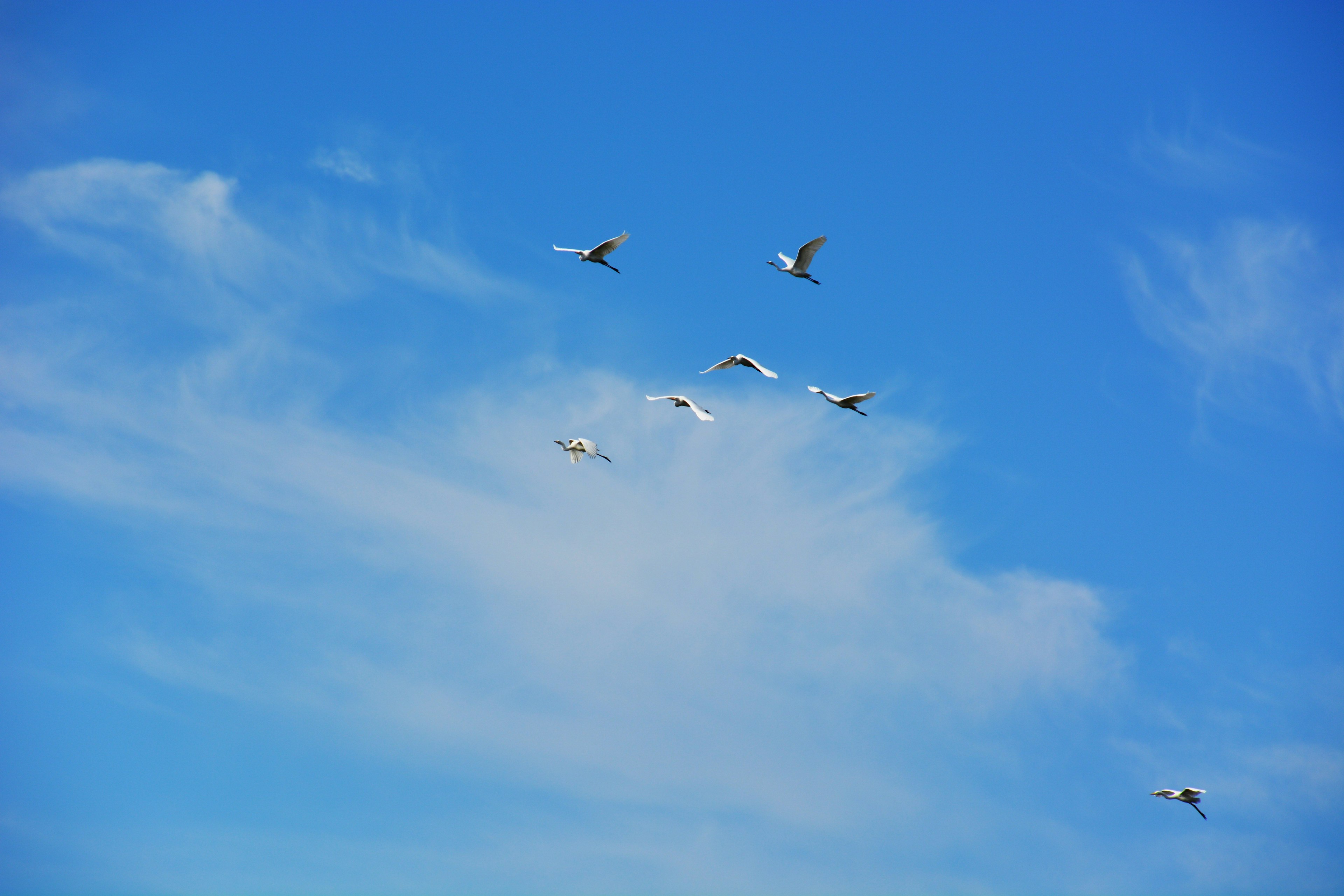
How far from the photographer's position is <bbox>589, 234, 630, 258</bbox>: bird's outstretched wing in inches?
2931

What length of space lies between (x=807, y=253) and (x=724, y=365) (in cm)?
889

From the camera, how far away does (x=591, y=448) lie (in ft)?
257

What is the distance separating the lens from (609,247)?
76375mm

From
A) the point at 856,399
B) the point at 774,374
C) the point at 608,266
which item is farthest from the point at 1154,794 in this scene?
the point at 608,266

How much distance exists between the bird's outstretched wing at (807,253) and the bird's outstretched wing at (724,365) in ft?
26.6

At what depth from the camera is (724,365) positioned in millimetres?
73375

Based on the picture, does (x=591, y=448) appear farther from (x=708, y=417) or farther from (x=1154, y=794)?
(x=1154, y=794)

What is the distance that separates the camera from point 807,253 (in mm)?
76562

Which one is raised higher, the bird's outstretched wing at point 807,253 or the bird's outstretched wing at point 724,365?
the bird's outstretched wing at point 807,253

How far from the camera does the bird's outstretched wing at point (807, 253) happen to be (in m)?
75.1

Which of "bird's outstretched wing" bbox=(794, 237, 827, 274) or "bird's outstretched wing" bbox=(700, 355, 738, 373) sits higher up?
"bird's outstretched wing" bbox=(794, 237, 827, 274)

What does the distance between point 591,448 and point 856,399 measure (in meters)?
16.0

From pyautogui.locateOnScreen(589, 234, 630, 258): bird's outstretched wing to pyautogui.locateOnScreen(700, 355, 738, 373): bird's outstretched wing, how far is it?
8785 mm

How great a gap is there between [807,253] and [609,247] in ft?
37.7
